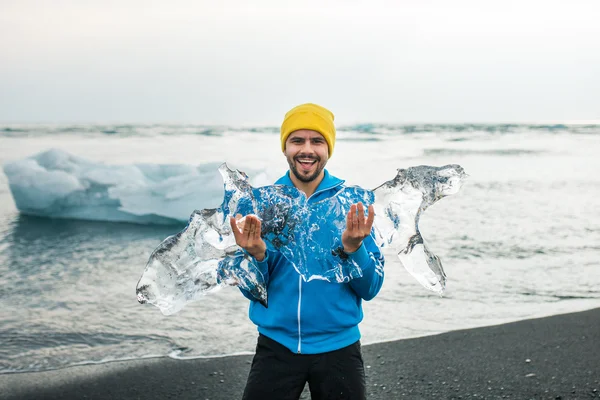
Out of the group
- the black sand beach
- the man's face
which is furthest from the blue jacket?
the black sand beach

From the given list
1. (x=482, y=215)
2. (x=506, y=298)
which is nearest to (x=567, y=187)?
(x=482, y=215)

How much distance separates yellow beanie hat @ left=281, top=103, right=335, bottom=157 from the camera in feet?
7.44

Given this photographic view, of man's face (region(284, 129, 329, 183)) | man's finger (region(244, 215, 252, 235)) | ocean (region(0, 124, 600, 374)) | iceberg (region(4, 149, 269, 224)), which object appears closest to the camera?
Answer: man's finger (region(244, 215, 252, 235))

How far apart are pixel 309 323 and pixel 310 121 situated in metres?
0.80

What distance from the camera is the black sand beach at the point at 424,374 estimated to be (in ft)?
11.1

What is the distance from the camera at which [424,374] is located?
3.61 m

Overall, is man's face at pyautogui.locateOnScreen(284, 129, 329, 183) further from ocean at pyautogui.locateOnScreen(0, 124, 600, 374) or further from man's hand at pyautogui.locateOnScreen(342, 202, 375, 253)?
ocean at pyautogui.locateOnScreen(0, 124, 600, 374)

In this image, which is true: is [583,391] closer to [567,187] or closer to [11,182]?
[11,182]

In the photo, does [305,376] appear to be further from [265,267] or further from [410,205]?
[410,205]

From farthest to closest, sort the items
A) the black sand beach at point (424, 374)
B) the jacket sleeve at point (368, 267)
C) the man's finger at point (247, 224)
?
the black sand beach at point (424, 374), the jacket sleeve at point (368, 267), the man's finger at point (247, 224)

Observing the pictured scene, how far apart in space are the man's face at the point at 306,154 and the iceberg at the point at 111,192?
675 centimetres

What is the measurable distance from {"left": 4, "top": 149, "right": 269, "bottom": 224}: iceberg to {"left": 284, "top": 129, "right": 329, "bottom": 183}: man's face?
6.75 meters

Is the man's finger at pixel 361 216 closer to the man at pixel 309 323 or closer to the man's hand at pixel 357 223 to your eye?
the man's hand at pixel 357 223

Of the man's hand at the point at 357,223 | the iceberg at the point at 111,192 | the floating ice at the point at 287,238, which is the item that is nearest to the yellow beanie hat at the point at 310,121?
the floating ice at the point at 287,238
